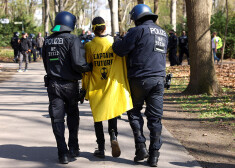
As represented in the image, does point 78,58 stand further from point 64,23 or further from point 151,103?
point 151,103

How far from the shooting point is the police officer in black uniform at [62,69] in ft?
16.2

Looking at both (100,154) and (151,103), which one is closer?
(151,103)

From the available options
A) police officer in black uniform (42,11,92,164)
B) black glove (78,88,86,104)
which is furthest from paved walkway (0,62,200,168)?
black glove (78,88,86,104)

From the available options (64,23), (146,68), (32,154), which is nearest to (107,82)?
(146,68)

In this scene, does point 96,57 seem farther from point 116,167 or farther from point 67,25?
point 116,167

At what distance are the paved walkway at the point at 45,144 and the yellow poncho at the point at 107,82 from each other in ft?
2.13

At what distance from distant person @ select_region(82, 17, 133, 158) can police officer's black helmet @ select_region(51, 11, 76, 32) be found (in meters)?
0.31

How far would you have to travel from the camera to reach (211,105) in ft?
31.8

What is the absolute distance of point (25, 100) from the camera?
1106 centimetres

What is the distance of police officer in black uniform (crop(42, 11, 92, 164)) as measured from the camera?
4949 millimetres

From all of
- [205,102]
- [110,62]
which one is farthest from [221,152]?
[205,102]

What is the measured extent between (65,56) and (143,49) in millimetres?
996

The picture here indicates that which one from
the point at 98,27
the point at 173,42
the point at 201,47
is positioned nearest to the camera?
the point at 98,27

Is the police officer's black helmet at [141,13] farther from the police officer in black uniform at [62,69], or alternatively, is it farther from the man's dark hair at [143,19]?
the police officer in black uniform at [62,69]
